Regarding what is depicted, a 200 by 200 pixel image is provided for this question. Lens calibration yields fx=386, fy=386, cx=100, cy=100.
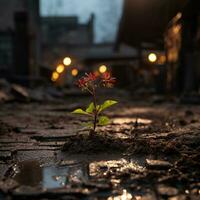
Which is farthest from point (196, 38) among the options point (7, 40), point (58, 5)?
point (58, 5)

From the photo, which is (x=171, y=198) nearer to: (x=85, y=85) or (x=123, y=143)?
(x=123, y=143)

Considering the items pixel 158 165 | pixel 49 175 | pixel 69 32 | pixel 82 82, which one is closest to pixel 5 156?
pixel 49 175

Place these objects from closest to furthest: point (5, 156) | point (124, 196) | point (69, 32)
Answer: point (124, 196)
point (5, 156)
point (69, 32)

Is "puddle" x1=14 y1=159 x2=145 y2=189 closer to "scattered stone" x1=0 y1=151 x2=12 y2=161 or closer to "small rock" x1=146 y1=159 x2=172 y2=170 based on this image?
"small rock" x1=146 y1=159 x2=172 y2=170

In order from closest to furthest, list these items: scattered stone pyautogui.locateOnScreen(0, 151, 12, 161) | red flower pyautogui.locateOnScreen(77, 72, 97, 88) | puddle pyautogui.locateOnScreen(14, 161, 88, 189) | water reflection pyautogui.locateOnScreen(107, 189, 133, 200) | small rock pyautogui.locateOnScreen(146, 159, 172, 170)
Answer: water reflection pyautogui.locateOnScreen(107, 189, 133, 200)
puddle pyautogui.locateOnScreen(14, 161, 88, 189)
small rock pyautogui.locateOnScreen(146, 159, 172, 170)
scattered stone pyautogui.locateOnScreen(0, 151, 12, 161)
red flower pyautogui.locateOnScreen(77, 72, 97, 88)

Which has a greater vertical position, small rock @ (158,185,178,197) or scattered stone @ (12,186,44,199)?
scattered stone @ (12,186,44,199)

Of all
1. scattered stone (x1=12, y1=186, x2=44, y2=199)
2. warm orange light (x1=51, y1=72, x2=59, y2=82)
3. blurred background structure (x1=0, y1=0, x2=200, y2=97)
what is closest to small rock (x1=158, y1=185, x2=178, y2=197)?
scattered stone (x1=12, y1=186, x2=44, y2=199)

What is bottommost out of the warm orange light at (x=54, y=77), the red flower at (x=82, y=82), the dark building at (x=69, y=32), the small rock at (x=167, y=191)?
the warm orange light at (x=54, y=77)

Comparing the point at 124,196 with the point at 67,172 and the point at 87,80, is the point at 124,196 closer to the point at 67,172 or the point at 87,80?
the point at 67,172

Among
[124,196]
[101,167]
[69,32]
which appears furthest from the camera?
[69,32]

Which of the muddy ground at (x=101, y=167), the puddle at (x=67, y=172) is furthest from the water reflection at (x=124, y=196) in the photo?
the puddle at (x=67, y=172)

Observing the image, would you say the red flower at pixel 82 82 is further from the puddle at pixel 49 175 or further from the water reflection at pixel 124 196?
the water reflection at pixel 124 196
